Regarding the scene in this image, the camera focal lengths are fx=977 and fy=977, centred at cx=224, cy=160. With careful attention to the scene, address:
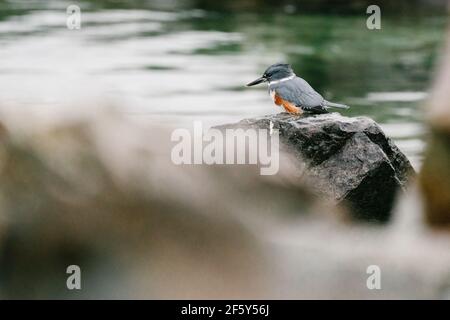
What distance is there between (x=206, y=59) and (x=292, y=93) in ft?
21.3

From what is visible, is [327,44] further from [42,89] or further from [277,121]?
[277,121]

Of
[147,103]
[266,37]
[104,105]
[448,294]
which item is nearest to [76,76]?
[147,103]

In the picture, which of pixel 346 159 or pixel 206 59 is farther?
pixel 206 59

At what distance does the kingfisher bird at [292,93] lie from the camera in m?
5.29

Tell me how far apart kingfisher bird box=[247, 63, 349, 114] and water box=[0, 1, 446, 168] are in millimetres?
2085

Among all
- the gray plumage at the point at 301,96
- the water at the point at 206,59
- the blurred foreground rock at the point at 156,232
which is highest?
the water at the point at 206,59

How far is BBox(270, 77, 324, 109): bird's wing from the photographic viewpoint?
5.28 m

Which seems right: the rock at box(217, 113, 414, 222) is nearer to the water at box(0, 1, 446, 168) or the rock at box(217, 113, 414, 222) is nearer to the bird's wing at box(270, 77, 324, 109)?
the bird's wing at box(270, 77, 324, 109)

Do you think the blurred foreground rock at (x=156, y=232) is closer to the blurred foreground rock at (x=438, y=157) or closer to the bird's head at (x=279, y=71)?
the blurred foreground rock at (x=438, y=157)

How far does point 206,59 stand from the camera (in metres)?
11.7

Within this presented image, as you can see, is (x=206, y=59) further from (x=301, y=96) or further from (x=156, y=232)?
(x=156, y=232)

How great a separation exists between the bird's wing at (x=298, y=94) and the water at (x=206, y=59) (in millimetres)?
2101

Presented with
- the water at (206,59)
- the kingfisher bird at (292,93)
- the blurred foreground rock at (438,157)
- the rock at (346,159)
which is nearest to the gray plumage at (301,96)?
the kingfisher bird at (292,93)

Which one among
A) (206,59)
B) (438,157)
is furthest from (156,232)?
(206,59)
